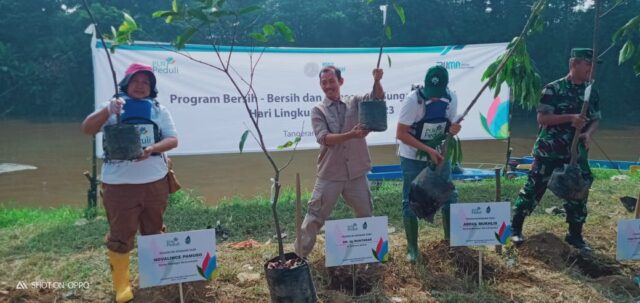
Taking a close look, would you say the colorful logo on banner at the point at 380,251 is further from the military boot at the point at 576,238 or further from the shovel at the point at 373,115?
the military boot at the point at 576,238

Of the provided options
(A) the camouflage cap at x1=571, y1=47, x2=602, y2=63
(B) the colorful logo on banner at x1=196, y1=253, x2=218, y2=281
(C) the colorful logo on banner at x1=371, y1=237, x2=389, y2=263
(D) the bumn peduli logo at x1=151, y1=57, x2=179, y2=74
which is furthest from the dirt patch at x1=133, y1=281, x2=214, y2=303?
(D) the bumn peduli logo at x1=151, y1=57, x2=179, y2=74

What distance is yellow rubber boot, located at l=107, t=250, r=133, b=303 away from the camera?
9.53ft

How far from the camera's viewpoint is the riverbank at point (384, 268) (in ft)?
10.1

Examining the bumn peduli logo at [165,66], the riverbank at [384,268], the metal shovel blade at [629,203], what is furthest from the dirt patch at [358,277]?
the bumn peduli logo at [165,66]

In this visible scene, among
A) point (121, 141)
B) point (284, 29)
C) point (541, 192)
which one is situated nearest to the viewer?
point (284, 29)

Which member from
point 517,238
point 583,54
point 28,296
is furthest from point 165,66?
point 583,54

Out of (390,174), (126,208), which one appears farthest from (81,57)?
(126,208)

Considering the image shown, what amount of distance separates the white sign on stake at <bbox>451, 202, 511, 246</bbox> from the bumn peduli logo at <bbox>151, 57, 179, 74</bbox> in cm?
394

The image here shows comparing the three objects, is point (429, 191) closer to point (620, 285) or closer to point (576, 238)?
point (620, 285)

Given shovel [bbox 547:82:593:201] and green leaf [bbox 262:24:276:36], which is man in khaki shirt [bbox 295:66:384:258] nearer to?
green leaf [bbox 262:24:276:36]

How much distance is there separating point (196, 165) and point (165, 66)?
5.97m

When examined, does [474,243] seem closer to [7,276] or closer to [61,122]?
[7,276]

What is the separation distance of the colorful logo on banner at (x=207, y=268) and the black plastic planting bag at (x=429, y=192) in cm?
128

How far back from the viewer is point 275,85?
6.27 meters
